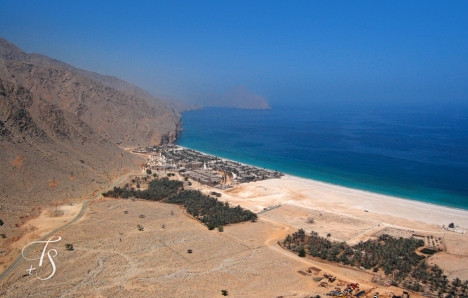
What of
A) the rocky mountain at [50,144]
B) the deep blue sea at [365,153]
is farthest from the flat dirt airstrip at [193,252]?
the deep blue sea at [365,153]

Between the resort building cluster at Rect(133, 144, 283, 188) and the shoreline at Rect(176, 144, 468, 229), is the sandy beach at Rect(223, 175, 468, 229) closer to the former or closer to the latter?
the shoreline at Rect(176, 144, 468, 229)

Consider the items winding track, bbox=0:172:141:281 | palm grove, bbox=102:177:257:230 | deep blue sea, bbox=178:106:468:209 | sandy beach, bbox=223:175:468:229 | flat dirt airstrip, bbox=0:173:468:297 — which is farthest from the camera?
deep blue sea, bbox=178:106:468:209

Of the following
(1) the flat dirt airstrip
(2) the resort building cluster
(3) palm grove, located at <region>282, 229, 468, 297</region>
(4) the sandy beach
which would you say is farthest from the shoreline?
(3) palm grove, located at <region>282, 229, 468, 297</region>

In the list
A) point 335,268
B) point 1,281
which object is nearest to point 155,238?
point 1,281

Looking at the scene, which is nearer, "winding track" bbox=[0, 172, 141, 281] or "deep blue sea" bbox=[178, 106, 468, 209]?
"winding track" bbox=[0, 172, 141, 281]

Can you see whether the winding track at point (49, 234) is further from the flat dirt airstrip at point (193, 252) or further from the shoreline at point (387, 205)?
the shoreline at point (387, 205)
